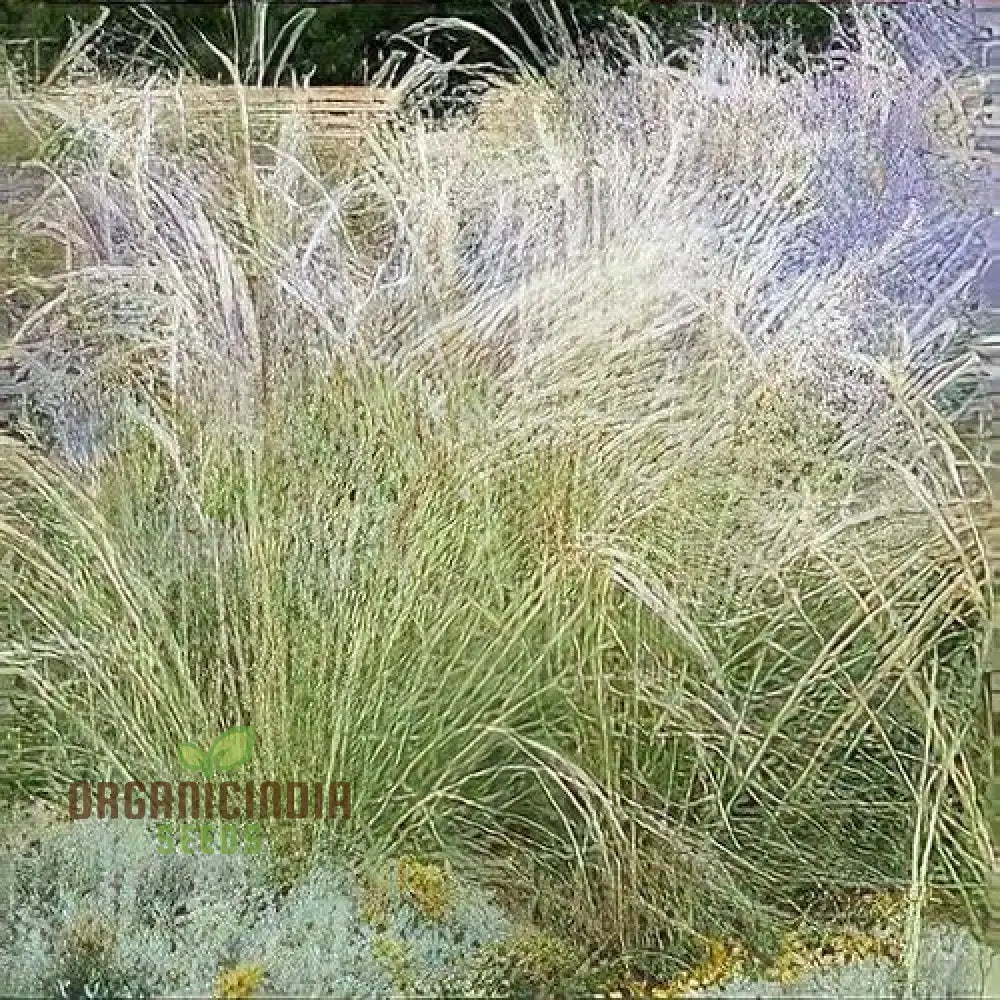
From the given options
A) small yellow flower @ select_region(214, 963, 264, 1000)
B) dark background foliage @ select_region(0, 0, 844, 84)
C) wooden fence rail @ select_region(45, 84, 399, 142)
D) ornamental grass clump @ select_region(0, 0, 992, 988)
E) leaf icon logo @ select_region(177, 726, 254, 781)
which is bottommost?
small yellow flower @ select_region(214, 963, 264, 1000)

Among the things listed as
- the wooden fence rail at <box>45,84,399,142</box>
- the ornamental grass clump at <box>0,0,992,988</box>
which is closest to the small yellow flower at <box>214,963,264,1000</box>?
the ornamental grass clump at <box>0,0,992,988</box>

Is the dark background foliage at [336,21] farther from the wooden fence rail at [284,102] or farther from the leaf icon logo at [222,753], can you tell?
the leaf icon logo at [222,753]

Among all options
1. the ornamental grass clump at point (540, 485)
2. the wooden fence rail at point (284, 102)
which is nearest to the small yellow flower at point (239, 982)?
the ornamental grass clump at point (540, 485)

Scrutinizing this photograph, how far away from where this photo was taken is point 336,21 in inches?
53.9

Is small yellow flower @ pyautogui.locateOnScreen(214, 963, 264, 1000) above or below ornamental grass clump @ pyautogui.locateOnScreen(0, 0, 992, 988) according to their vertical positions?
below

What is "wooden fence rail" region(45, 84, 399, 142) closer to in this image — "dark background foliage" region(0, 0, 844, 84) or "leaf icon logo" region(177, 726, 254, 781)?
"dark background foliage" region(0, 0, 844, 84)

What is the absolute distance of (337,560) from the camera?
1.36 metres

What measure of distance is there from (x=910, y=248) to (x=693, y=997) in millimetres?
770

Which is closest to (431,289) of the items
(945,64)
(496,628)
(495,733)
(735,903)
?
(496,628)

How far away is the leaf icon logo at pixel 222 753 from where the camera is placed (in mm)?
1354

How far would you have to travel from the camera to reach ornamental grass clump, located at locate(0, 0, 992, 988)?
1.35 m

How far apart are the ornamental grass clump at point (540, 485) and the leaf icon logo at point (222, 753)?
0.05 ft

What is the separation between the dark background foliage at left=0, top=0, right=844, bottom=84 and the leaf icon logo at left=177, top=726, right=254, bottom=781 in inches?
25.9

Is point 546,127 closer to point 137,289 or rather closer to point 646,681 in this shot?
point 137,289
